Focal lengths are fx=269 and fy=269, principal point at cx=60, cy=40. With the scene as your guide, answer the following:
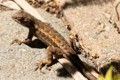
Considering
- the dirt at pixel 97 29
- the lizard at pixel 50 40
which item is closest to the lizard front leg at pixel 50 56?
the lizard at pixel 50 40

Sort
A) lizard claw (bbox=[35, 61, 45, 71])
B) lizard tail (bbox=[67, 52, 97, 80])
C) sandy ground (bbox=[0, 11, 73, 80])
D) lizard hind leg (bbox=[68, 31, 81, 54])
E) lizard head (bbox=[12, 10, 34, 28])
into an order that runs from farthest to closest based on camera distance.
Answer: lizard head (bbox=[12, 10, 34, 28])
lizard hind leg (bbox=[68, 31, 81, 54])
lizard claw (bbox=[35, 61, 45, 71])
sandy ground (bbox=[0, 11, 73, 80])
lizard tail (bbox=[67, 52, 97, 80])

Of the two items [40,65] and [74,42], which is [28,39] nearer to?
[40,65]

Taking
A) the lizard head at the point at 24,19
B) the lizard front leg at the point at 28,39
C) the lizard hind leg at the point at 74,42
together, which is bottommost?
the lizard front leg at the point at 28,39

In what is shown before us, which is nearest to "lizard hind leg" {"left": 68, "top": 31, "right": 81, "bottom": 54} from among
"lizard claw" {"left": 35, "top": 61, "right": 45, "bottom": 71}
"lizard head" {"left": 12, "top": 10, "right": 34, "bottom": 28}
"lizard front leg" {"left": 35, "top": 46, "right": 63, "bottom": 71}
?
"lizard front leg" {"left": 35, "top": 46, "right": 63, "bottom": 71}

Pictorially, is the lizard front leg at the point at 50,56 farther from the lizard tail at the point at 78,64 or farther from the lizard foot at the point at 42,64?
the lizard tail at the point at 78,64

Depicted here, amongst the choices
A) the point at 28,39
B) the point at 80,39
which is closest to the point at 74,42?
the point at 80,39

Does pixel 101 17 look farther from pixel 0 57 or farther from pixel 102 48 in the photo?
pixel 0 57

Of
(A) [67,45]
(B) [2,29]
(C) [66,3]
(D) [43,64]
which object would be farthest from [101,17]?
(B) [2,29]

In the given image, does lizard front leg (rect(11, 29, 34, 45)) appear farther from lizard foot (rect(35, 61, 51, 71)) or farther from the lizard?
lizard foot (rect(35, 61, 51, 71))
